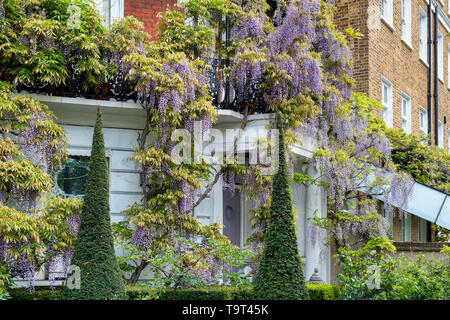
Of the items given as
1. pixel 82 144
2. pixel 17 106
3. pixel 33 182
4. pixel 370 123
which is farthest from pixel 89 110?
pixel 370 123

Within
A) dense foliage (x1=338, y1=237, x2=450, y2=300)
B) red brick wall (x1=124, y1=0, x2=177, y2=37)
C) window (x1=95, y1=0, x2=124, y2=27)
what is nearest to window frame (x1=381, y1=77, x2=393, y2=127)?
red brick wall (x1=124, y1=0, x2=177, y2=37)

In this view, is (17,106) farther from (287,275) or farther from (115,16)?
(287,275)

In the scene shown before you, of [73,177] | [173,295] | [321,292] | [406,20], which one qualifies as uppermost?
[406,20]

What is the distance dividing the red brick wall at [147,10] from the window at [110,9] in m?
0.12

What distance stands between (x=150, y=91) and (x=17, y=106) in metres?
2.29

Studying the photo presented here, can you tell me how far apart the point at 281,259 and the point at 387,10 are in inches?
495

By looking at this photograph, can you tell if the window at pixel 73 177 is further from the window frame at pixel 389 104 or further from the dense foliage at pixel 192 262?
the window frame at pixel 389 104

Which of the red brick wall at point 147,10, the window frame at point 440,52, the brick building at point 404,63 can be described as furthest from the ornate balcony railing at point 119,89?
the window frame at point 440,52

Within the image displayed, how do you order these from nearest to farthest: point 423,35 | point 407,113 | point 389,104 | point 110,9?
point 110,9 → point 389,104 → point 407,113 → point 423,35

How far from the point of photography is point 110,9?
41.7 feet

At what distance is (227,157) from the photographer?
40.9ft

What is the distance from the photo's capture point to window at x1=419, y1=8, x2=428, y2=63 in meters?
22.3

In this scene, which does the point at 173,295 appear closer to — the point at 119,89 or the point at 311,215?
the point at 119,89

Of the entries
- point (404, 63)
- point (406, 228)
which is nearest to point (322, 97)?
point (404, 63)
